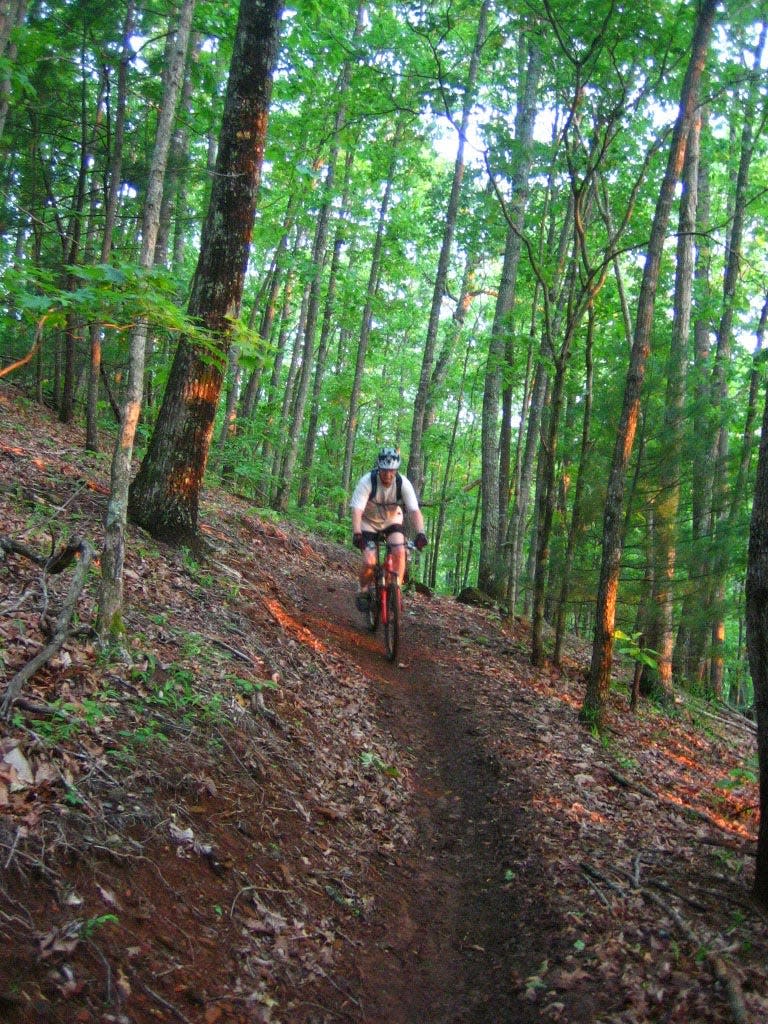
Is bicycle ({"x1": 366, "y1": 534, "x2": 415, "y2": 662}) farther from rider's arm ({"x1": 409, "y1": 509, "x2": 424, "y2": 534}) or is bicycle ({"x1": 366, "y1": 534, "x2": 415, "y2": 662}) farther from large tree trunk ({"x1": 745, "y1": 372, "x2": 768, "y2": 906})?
large tree trunk ({"x1": 745, "y1": 372, "x2": 768, "y2": 906})

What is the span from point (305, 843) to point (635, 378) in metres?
5.59

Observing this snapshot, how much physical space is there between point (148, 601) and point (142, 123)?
10.4 meters

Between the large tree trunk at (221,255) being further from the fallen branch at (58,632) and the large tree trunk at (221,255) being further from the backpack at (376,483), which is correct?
the fallen branch at (58,632)

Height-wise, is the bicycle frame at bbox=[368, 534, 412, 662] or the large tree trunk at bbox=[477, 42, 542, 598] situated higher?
the large tree trunk at bbox=[477, 42, 542, 598]

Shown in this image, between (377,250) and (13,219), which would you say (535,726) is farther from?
(377,250)

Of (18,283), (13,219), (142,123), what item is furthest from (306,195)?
(18,283)

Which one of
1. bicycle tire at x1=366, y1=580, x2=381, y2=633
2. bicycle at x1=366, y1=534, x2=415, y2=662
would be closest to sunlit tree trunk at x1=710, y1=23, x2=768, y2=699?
bicycle at x1=366, y1=534, x2=415, y2=662

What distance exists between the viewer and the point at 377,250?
66.6ft

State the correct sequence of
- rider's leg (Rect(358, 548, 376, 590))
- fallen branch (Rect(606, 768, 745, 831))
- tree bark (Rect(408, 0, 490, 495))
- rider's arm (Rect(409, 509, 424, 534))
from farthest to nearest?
1. tree bark (Rect(408, 0, 490, 495))
2. rider's leg (Rect(358, 548, 376, 590))
3. rider's arm (Rect(409, 509, 424, 534))
4. fallen branch (Rect(606, 768, 745, 831))

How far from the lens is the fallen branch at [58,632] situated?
3.42m

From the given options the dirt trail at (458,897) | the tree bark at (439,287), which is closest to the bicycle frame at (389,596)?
the dirt trail at (458,897)

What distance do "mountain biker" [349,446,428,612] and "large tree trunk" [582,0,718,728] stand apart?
243cm

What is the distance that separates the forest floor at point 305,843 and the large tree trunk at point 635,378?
81cm

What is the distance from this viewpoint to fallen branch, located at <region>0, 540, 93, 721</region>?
3422 mm
